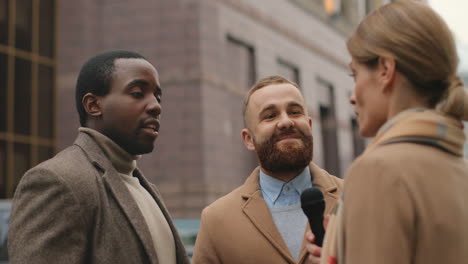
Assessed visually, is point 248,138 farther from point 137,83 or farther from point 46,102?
point 46,102

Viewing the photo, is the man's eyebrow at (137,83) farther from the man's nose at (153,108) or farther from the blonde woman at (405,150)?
the blonde woman at (405,150)

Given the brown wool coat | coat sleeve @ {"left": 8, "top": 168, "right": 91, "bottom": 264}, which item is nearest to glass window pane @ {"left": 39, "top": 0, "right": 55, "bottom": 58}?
the brown wool coat

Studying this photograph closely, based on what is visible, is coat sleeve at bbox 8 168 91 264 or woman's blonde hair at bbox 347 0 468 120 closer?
woman's blonde hair at bbox 347 0 468 120

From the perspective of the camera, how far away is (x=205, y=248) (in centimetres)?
357

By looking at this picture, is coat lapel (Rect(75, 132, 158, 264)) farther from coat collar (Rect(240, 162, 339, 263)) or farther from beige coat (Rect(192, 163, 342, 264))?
coat collar (Rect(240, 162, 339, 263))

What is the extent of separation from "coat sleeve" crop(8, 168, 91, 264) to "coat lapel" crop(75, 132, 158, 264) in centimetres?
26

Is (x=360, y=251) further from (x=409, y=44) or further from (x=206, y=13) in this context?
(x=206, y=13)

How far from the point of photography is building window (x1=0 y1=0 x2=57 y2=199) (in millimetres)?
19594

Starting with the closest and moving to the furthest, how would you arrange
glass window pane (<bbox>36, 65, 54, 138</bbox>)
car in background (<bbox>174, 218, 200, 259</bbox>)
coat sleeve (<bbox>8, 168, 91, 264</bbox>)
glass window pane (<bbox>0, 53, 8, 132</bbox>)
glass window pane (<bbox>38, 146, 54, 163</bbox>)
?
coat sleeve (<bbox>8, 168, 91, 264</bbox>) → car in background (<bbox>174, 218, 200, 259</bbox>) → glass window pane (<bbox>0, 53, 8, 132</bbox>) → glass window pane (<bbox>38, 146, 54, 163</bbox>) → glass window pane (<bbox>36, 65, 54, 138</bbox>)

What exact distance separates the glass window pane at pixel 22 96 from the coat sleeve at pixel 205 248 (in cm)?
1755

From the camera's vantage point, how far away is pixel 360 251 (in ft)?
6.30

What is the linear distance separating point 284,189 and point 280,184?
38 mm

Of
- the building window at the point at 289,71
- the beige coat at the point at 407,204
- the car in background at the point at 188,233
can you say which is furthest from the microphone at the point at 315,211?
the building window at the point at 289,71

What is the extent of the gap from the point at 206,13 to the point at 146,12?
205 cm
